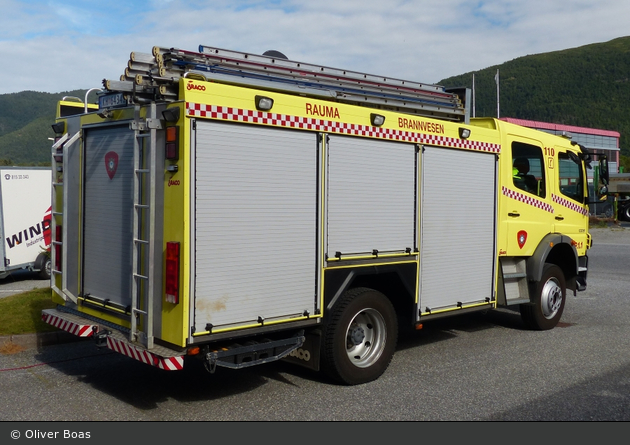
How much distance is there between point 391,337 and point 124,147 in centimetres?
316

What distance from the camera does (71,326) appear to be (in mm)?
6008

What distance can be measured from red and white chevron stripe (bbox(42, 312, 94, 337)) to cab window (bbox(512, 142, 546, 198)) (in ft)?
17.6

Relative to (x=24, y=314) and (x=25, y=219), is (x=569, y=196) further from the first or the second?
(x=25, y=219)

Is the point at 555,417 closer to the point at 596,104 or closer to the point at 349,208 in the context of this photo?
the point at 349,208

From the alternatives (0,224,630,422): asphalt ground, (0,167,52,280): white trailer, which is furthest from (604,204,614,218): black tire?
(0,167,52,280): white trailer

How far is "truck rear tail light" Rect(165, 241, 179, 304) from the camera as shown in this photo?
16.7 ft

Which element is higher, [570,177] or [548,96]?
[548,96]

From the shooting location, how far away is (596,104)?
385ft

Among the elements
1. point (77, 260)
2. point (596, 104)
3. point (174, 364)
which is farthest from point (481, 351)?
point (596, 104)

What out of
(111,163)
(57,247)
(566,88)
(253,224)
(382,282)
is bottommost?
(382,282)

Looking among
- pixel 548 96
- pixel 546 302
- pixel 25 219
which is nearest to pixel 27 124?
pixel 548 96

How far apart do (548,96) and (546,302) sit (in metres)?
126

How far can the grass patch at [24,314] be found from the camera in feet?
25.4

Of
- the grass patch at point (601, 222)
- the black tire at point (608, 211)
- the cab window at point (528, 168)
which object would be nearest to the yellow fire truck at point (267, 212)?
the cab window at point (528, 168)
